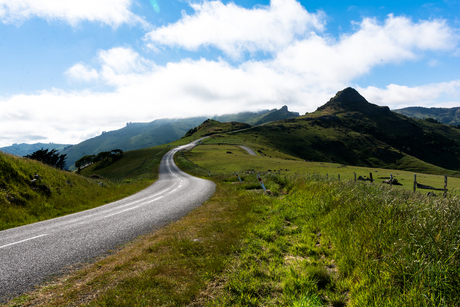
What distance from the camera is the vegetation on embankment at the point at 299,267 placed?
3471 mm

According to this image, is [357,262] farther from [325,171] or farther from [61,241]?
[325,171]

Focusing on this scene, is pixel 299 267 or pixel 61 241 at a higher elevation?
pixel 299 267

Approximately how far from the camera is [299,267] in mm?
4969

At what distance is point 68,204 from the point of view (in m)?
14.7

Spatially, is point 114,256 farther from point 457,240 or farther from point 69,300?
point 457,240

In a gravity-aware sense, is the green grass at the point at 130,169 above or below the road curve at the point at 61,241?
below

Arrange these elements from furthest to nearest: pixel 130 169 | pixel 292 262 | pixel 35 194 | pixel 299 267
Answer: pixel 130 169 < pixel 35 194 < pixel 292 262 < pixel 299 267

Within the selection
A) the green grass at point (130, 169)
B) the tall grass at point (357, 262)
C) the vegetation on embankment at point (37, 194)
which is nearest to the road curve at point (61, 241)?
the vegetation on embankment at point (37, 194)

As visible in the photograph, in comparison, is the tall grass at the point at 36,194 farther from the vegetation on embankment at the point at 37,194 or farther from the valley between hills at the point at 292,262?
the valley between hills at the point at 292,262

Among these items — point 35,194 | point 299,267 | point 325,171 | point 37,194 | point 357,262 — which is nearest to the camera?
point 357,262

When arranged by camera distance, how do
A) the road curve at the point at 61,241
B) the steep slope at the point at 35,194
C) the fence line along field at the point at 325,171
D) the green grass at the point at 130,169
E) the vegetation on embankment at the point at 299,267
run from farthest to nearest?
the green grass at the point at 130,169 → the fence line along field at the point at 325,171 → the steep slope at the point at 35,194 → the road curve at the point at 61,241 → the vegetation on embankment at the point at 299,267

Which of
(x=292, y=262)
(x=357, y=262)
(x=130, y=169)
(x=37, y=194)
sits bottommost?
(x=130, y=169)

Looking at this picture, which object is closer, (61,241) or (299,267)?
(299,267)

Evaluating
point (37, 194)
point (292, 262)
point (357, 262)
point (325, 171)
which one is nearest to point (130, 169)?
point (37, 194)
